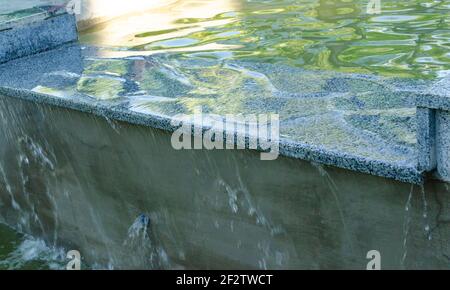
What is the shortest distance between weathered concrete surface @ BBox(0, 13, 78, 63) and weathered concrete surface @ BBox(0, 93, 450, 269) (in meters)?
0.74

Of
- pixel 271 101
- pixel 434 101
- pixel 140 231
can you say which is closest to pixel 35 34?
pixel 140 231

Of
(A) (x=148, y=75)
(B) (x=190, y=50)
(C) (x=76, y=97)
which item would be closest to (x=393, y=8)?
(B) (x=190, y=50)

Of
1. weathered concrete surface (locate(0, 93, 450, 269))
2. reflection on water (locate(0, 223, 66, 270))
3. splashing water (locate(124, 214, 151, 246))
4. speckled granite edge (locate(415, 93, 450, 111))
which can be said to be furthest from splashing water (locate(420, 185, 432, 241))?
reflection on water (locate(0, 223, 66, 270))

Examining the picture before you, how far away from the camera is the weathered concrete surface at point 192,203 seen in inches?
122

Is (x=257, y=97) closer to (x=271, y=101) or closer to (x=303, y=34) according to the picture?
(x=271, y=101)

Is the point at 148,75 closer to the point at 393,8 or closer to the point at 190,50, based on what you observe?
the point at 190,50

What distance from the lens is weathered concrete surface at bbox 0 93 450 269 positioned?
311 centimetres

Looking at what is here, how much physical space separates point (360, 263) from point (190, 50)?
10.2 feet

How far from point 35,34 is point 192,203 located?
286 cm

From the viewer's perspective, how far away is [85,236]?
199 inches

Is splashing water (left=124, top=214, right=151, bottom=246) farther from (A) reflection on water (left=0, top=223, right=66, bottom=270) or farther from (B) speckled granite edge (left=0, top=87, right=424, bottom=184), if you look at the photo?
(A) reflection on water (left=0, top=223, right=66, bottom=270)

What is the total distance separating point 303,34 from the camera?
6.23 m
